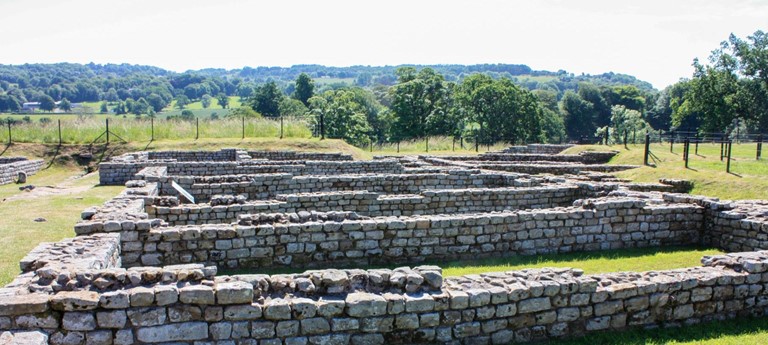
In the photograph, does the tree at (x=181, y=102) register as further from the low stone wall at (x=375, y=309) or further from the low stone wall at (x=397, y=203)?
the low stone wall at (x=375, y=309)

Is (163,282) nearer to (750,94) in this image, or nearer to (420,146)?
(420,146)

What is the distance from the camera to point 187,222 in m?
13.0

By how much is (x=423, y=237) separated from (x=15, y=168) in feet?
76.8

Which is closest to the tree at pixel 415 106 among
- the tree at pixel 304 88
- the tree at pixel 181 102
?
the tree at pixel 304 88

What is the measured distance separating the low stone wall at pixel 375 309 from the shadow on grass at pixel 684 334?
114 millimetres

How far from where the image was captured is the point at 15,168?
88.2 ft

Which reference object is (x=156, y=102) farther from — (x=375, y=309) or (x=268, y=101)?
(x=375, y=309)

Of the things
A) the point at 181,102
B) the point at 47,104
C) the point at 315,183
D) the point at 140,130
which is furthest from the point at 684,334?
the point at 181,102

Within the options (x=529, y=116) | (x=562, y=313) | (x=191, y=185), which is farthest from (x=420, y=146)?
(x=562, y=313)

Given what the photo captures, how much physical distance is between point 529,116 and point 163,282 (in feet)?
202

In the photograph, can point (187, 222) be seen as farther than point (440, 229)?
Yes

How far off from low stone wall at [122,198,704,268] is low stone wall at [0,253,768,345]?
3.81 m

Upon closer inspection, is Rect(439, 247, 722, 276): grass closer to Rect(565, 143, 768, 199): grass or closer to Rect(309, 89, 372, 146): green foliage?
Rect(565, 143, 768, 199): grass

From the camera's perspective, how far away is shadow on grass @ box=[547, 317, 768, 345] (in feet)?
25.2
